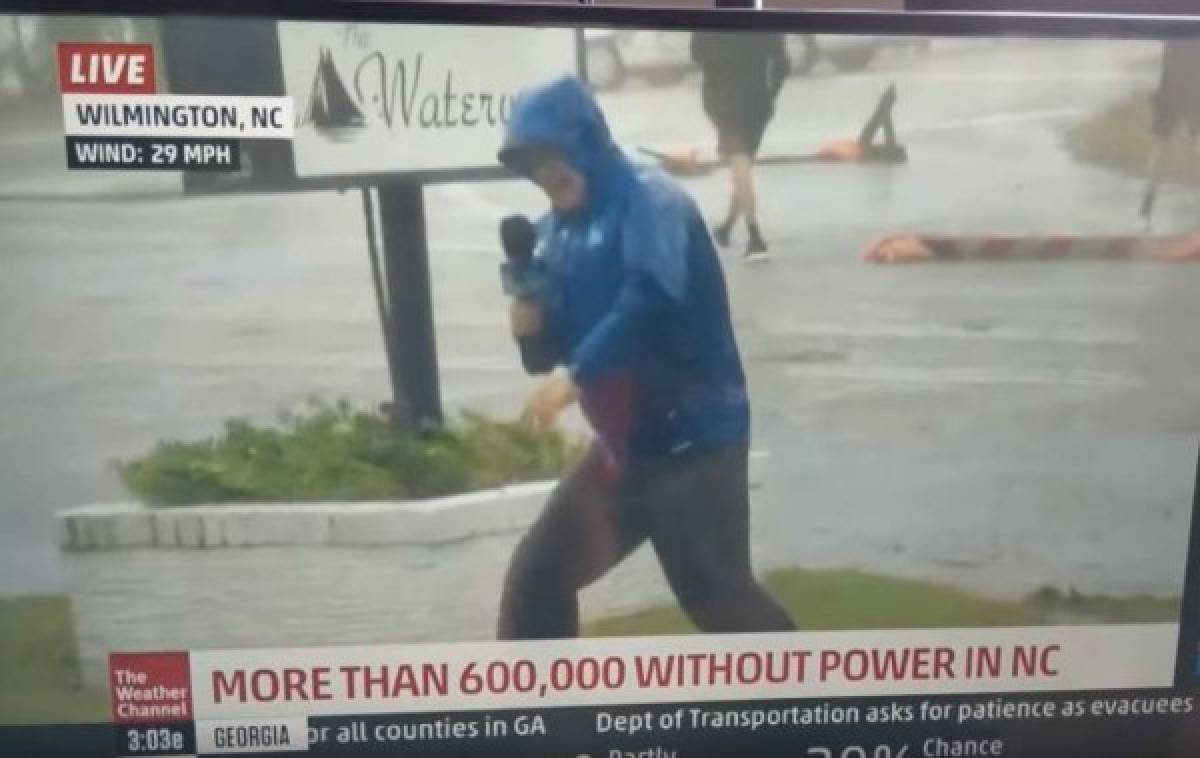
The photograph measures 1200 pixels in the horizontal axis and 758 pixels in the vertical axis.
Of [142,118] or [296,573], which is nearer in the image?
[142,118]

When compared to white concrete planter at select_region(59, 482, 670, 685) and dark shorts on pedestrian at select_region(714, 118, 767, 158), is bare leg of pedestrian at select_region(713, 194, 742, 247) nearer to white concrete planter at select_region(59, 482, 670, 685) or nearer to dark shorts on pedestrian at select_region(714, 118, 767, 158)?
dark shorts on pedestrian at select_region(714, 118, 767, 158)

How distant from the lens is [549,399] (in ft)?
4.31

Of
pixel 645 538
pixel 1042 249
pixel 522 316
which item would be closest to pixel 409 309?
pixel 522 316

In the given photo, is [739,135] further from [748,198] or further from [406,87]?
[406,87]

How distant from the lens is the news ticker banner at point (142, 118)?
1.22 m

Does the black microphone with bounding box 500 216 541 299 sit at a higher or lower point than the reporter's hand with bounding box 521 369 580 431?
higher

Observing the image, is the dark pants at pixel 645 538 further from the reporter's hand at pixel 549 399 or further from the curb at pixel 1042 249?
the curb at pixel 1042 249

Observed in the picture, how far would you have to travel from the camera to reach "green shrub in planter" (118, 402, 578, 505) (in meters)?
1.30

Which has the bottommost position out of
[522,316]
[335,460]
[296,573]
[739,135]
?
[296,573]

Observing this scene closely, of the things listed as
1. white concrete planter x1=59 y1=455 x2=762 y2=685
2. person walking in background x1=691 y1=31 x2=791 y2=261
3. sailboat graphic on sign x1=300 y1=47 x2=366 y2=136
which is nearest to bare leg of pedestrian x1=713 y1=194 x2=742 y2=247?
person walking in background x1=691 y1=31 x2=791 y2=261

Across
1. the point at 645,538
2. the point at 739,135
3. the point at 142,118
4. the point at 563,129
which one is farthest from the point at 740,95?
the point at 142,118

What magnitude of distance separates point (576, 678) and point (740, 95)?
0.59m

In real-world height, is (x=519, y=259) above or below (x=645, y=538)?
above

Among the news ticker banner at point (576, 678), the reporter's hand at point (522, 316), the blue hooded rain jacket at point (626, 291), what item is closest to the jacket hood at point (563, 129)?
the blue hooded rain jacket at point (626, 291)
